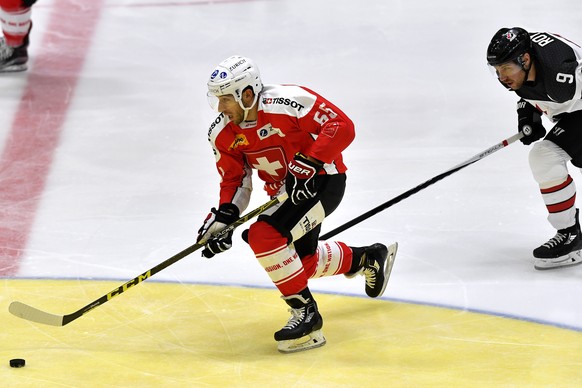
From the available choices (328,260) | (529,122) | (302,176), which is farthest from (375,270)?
(529,122)

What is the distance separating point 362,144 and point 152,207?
1201 mm

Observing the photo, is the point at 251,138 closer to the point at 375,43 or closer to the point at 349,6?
the point at 375,43

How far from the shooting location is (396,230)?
550 cm

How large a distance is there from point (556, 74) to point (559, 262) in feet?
2.53

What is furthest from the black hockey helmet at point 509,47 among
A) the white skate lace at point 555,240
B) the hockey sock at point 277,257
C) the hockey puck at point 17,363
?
the hockey puck at point 17,363

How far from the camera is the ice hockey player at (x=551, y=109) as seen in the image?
15.8ft

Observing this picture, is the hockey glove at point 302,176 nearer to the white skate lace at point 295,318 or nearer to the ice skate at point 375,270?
the white skate lace at point 295,318

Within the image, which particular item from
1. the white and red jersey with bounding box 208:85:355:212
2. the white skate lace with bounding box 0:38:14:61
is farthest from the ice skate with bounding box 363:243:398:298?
the white skate lace with bounding box 0:38:14:61

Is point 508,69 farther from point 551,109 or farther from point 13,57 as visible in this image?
point 13,57

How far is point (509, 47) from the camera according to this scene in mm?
4781

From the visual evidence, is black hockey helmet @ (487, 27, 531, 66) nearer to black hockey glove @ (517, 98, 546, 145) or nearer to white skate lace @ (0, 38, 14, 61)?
black hockey glove @ (517, 98, 546, 145)

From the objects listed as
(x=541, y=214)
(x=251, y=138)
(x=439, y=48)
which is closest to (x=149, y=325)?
(x=251, y=138)

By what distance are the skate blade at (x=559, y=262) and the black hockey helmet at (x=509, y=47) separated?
81 cm

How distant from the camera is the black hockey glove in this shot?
5160 millimetres
